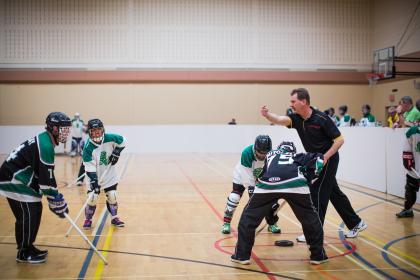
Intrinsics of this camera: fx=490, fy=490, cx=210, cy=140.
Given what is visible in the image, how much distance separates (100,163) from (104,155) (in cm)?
15

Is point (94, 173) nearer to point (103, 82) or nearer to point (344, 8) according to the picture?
point (103, 82)

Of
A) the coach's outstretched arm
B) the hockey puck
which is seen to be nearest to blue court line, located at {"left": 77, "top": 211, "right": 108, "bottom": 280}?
the hockey puck

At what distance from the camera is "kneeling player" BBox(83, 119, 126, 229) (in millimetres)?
7980

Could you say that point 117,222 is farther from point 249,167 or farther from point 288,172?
point 288,172

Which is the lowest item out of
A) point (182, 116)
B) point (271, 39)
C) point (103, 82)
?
point (182, 116)

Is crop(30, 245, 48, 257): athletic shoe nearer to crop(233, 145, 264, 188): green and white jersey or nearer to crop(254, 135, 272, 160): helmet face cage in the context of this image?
crop(233, 145, 264, 188): green and white jersey

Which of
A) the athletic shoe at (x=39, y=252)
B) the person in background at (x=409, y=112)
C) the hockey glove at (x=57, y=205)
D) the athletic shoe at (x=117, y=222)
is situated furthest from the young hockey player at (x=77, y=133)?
the hockey glove at (x=57, y=205)

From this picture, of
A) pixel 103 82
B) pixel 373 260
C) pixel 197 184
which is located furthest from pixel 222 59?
pixel 373 260

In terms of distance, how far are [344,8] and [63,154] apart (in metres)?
17.6

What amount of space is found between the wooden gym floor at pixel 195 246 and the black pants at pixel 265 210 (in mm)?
272

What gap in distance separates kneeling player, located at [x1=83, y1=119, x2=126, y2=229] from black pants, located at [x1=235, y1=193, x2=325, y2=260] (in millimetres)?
3116

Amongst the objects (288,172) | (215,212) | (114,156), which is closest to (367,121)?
(215,212)

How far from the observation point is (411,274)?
5379 mm

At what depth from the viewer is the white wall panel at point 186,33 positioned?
26438mm
